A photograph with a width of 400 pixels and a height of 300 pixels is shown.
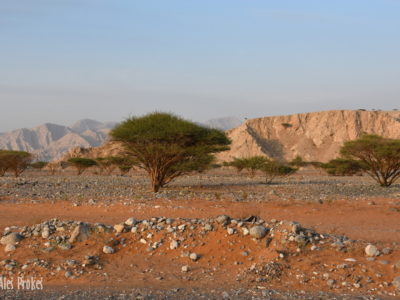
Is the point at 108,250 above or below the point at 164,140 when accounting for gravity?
below

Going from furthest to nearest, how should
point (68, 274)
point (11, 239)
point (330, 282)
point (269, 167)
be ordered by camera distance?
1. point (269, 167)
2. point (11, 239)
3. point (68, 274)
4. point (330, 282)

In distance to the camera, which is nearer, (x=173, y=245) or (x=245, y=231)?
(x=173, y=245)

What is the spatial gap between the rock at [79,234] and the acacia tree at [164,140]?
12.1 metres

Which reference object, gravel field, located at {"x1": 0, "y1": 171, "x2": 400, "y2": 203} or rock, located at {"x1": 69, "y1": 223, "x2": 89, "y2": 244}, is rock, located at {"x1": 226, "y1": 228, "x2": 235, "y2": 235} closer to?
rock, located at {"x1": 69, "y1": 223, "x2": 89, "y2": 244}

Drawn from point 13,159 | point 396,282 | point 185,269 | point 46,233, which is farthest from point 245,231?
point 13,159

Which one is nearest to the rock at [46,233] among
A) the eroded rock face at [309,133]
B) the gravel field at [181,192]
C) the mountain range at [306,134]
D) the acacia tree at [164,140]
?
the gravel field at [181,192]

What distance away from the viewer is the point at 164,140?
20.9m

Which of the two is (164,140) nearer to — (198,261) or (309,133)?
(198,261)

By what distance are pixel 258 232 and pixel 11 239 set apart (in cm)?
497

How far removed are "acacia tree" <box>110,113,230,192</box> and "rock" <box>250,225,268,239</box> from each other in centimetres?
1275

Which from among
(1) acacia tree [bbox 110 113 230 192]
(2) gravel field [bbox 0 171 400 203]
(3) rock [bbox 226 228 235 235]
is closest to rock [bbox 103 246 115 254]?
(3) rock [bbox 226 228 235 235]

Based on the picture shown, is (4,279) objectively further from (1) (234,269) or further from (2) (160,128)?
(2) (160,128)

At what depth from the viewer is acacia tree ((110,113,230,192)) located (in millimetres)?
20422

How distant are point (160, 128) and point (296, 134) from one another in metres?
82.2
